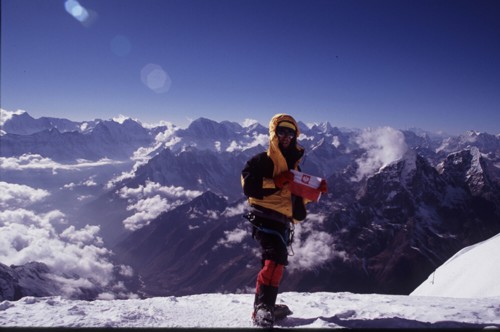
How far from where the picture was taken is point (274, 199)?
7141 millimetres

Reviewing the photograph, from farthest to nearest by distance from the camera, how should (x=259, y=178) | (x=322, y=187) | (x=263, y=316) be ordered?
(x=259, y=178)
(x=322, y=187)
(x=263, y=316)

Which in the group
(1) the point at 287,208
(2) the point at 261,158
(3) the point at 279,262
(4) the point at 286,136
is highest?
(4) the point at 286,136

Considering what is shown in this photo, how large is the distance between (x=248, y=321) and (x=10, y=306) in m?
5.92

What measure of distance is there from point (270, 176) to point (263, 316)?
2927mm

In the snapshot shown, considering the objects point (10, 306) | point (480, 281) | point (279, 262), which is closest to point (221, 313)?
point (279, 262)

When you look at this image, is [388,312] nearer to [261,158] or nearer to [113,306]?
[261,158]

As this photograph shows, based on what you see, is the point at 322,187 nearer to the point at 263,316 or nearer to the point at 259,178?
the point at 259,178

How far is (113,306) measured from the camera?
7.97m

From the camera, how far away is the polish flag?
673 centimetres

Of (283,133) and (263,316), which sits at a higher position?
(283,133)

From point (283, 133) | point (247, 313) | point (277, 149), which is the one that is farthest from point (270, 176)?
point (247, 313)

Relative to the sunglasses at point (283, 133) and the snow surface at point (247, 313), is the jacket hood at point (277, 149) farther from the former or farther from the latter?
the snow surface at point (247, 313)

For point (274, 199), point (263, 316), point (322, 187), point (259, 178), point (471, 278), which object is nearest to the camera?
point (263, 316)

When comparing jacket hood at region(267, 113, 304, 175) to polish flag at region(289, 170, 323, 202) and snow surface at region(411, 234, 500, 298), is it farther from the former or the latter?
snow surface at region(411, 234, 500, 298)
